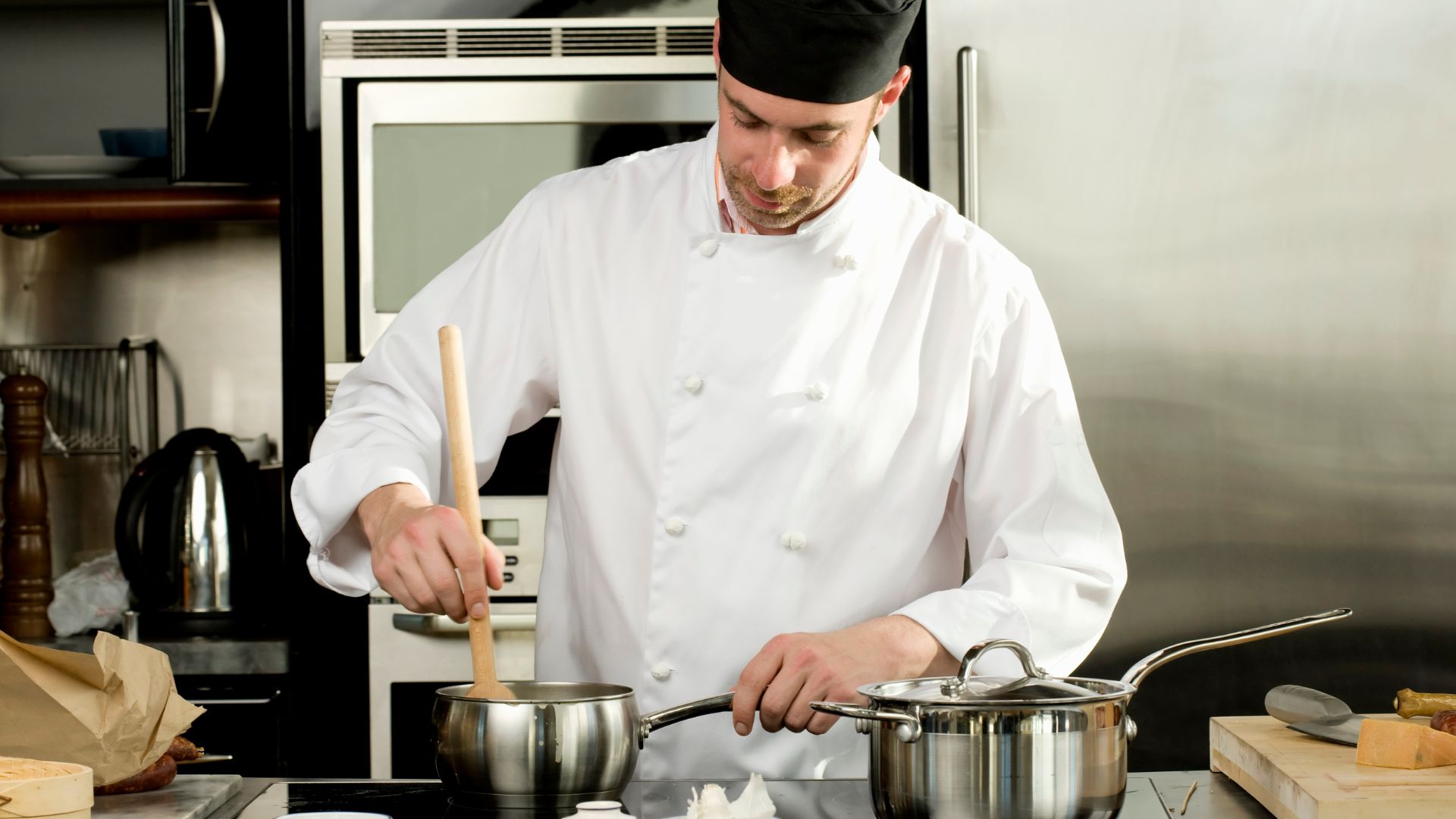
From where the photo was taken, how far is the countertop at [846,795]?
1.04 meters

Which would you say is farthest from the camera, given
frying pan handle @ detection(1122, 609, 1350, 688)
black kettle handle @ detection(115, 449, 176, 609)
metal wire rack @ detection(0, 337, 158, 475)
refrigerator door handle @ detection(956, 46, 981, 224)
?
metal wire rack @ detection(0, 337, 158, 475)

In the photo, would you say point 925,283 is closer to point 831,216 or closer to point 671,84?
point 831,216

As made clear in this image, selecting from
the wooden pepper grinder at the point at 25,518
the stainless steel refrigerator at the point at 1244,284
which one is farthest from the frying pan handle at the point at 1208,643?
the wooden pepper grinder at the point at 25,518

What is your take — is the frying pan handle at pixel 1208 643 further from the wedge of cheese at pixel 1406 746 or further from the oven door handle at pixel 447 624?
the oven door handle at pixel 447 624

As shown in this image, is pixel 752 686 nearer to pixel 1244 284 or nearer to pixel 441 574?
pixel 441 574

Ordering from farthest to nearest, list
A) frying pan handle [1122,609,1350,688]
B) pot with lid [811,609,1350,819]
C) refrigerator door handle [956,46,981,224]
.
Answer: refrigerator door handle [956,46,981,224] < frying pan handle [1122,609,1350,688] < pot with lid [811,609,1350,819]

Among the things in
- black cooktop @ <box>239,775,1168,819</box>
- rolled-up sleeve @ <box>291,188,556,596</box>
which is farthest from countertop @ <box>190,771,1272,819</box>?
rolled-up sleeve @ <box>291,188,556,596</box>

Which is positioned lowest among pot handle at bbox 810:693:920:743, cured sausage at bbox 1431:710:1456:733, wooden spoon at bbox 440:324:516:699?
cured sausage at bbox 1431:710:1456:733

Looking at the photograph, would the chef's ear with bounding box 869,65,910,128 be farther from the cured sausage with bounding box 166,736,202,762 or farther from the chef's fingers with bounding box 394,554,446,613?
the cured sausage with bounding box 166,736,202,762

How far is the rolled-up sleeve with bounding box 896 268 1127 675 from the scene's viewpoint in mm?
1182

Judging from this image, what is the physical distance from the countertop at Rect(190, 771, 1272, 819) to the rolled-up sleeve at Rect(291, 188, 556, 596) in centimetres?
23

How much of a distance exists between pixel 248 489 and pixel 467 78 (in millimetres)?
Result: 729

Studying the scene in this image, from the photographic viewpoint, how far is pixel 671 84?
2080 millimetres

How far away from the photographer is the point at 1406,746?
41.1 inches
